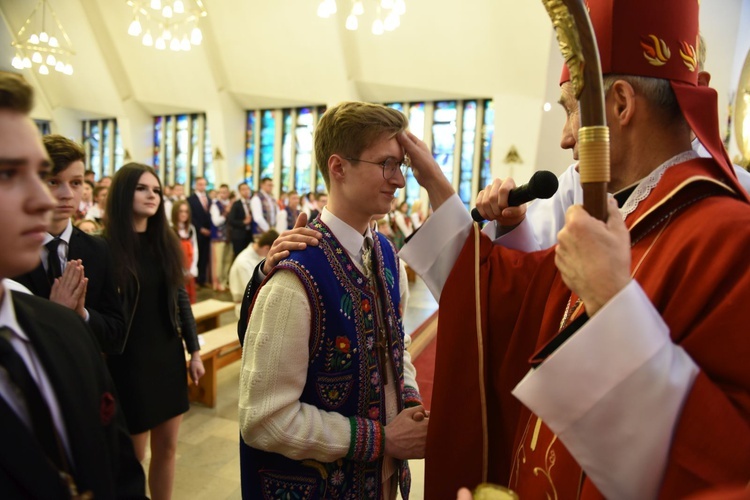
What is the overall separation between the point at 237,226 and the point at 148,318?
782 cm

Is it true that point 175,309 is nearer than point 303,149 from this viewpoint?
Yes

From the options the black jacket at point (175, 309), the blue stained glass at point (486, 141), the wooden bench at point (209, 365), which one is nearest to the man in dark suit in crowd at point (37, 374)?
the black jacket at point (175, 309)

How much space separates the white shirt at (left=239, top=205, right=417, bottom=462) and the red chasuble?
299 millimetres

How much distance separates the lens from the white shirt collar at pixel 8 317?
2.77 feet

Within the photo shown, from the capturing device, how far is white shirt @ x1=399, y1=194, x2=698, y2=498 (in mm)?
833

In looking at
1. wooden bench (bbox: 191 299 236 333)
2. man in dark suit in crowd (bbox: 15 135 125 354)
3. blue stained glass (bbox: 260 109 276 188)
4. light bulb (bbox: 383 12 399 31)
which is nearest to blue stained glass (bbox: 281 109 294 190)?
blue stained glass (bbox: 260 109 276 188)

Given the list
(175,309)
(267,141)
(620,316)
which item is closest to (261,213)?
(267,141)

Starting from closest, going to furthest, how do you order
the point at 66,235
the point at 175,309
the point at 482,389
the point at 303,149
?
the point at 482,389 < the point at 66,235 < the point at 175,309 < the point at 303,149

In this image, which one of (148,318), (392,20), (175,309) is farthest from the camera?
(392,20)

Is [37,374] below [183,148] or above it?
below

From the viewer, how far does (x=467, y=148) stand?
15.8 metres

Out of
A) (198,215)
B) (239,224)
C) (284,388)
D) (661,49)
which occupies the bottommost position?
(239,224)

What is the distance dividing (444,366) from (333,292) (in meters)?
0.37

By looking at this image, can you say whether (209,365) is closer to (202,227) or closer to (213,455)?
(213,455)
